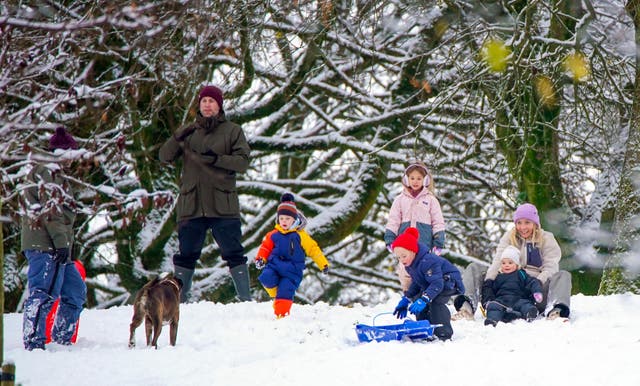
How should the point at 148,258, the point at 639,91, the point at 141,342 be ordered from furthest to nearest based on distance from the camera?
the point at 148,258, the point at 639,91, the point at 141,342

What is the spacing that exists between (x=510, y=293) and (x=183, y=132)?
3619 mm

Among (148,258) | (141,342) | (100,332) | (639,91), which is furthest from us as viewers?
(148,258)

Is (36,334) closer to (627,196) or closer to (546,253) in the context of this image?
(546,253)

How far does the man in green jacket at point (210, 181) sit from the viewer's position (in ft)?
28.2

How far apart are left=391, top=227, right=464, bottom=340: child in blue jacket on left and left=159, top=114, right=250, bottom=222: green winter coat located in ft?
6.73

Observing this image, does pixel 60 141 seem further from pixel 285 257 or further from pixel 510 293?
pixel 510 293

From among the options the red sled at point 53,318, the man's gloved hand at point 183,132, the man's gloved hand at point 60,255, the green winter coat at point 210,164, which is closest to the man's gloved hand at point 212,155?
the green winter coat at point 210,164

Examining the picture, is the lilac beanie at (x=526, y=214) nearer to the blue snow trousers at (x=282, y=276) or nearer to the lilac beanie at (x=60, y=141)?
the blue snow trousers at (x=282, y=276)

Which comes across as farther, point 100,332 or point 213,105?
point 213,105

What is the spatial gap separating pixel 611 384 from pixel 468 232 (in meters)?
12.1

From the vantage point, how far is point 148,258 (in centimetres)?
1354

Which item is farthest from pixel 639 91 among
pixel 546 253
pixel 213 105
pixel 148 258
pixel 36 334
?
pixel 148 258

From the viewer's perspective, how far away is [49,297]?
6.87 metres

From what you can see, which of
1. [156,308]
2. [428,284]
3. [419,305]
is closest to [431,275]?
[428,284]
